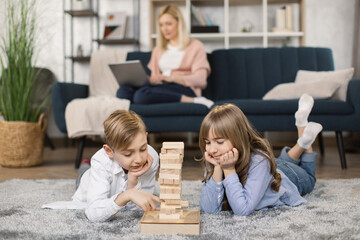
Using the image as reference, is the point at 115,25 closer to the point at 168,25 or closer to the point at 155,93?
the point at 168,25

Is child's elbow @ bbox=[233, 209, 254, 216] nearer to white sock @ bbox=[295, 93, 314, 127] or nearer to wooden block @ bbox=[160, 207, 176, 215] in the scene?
wooden block @ bbox=[160, 207, 176, 215]

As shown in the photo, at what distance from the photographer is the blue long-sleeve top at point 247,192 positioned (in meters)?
1.33

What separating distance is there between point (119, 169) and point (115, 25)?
324 centimetres

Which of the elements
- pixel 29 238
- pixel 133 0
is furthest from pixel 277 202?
pixel 133 0

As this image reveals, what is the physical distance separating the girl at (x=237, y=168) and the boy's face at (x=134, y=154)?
0.65 ft

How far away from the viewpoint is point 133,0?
4.43m

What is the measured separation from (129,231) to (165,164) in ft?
0.72

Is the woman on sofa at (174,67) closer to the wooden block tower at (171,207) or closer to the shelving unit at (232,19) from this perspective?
the shelving unit at (232,19)

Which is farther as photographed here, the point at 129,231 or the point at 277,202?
the point at 277,202

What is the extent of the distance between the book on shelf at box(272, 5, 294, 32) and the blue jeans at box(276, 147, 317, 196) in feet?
8.27

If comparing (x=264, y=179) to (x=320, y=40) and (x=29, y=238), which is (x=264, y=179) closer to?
(x=29, y=238)

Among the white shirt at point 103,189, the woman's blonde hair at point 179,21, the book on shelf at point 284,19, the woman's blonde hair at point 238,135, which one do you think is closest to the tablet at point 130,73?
the woman's blonde hair at point 179,21

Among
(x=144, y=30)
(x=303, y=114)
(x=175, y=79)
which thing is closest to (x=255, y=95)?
(x=175, y=79)

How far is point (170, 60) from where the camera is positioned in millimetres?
3254
